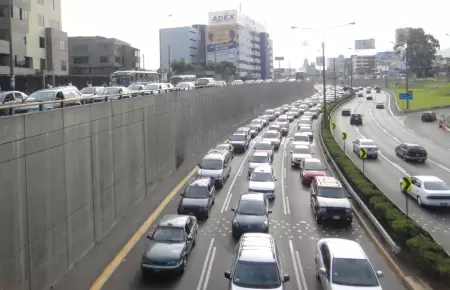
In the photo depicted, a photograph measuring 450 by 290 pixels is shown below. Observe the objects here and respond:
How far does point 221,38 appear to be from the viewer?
463 ft

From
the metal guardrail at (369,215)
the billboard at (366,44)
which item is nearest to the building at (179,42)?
the billboard at (366,44)

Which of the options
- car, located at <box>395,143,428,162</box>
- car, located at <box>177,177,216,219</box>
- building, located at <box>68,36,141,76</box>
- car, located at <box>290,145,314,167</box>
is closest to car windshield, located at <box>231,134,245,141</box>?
car, located at <box>290,145,314,167</box>

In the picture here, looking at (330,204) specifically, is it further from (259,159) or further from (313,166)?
(259,159)

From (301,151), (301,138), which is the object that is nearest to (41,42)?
(301,138)

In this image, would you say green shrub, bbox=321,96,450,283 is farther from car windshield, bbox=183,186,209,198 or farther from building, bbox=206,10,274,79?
building, bbox=206,10,274,79

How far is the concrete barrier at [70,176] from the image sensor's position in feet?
37.7

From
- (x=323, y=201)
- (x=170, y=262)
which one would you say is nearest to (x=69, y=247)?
(x=170, y=262)

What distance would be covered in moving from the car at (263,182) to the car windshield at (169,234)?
8666 mm

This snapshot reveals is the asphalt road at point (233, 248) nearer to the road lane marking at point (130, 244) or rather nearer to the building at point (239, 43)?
the road lane marking at point (130, 244)

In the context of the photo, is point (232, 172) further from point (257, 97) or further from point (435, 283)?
point (257, 97)

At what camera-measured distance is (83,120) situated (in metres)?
16.2

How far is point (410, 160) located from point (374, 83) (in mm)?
152102

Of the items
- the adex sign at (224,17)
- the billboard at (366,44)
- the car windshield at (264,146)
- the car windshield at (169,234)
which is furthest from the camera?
the billboard at (366,44)

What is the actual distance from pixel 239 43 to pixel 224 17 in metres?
12.2
